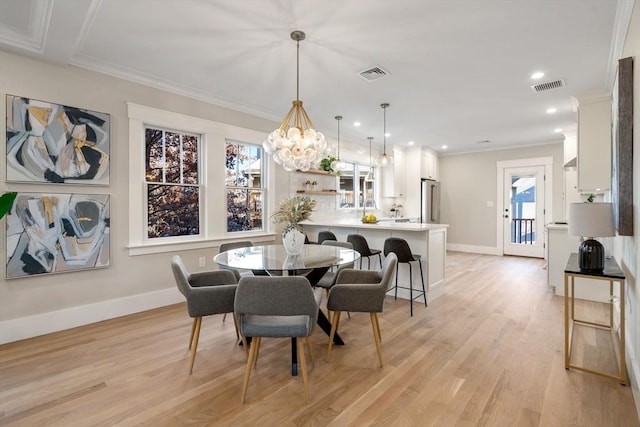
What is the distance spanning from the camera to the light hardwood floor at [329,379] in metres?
1.83

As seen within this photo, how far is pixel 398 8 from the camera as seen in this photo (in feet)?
7.73

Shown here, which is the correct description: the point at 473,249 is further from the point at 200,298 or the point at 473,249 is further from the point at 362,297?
the point at 200,298

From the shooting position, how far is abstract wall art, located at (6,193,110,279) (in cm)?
282

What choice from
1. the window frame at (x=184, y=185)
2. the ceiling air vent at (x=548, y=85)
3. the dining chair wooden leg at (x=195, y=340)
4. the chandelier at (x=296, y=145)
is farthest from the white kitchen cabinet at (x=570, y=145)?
the dining chair wooden leg at (x=195, y=340)

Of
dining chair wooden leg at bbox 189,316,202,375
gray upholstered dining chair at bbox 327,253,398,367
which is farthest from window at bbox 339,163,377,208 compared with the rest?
dining chair wooden leg at bbox 189,316,202,375

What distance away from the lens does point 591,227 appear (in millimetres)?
2258

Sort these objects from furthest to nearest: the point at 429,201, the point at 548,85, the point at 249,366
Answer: the point at 429,201, the point at 548,85, the point at 249,366

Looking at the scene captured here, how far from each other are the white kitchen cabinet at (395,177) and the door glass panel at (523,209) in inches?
104

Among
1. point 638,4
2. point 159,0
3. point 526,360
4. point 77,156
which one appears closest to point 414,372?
point 526,360

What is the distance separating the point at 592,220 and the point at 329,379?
218 cm

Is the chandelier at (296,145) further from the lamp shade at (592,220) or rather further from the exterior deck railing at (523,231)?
the exterior deck railing at (523,231)

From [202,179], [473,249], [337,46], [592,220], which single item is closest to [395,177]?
[473,249]

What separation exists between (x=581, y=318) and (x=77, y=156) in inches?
215

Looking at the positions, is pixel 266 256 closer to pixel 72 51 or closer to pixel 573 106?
pixel 72 51
